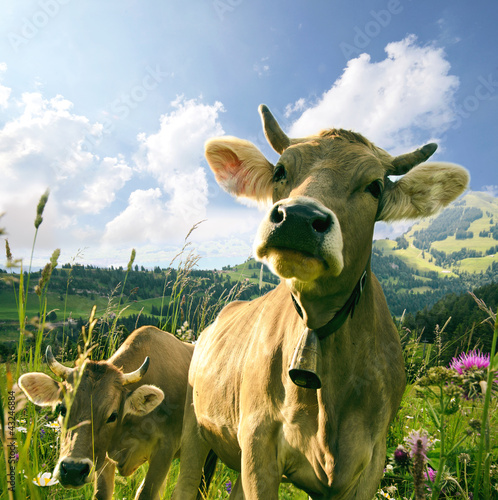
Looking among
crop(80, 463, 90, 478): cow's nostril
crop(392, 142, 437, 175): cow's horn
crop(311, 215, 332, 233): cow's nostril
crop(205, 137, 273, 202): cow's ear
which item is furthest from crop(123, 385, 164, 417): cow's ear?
crop(392, 142, 437, 175): cow's horn

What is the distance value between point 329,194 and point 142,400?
3214 mm

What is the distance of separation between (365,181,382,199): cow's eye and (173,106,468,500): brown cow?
0.4 inches

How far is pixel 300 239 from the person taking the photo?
1910 millimetres

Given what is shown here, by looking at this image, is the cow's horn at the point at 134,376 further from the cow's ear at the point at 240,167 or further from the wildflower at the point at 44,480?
the cow's ear at the point at 240,167

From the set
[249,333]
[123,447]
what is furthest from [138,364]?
[249,333]

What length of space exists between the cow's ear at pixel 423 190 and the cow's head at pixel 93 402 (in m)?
2.99

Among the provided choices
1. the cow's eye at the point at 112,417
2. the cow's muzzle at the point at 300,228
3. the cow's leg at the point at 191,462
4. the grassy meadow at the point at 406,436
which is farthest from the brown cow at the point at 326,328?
the cow's eye at the point at 112,417

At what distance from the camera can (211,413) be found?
10.6 ft

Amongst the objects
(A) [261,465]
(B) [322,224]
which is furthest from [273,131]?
(A) [261,465]

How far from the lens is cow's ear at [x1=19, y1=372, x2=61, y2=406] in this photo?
3704mm

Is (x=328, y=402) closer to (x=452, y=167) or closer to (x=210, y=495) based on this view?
(x=452, y=167)

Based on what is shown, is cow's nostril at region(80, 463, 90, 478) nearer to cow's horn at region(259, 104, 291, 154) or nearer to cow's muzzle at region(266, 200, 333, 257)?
cow's muzzle at region(266, 200, 333, 257)

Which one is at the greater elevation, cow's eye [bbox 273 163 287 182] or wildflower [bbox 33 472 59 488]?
cow's eye [bbox 273 163 287 182]

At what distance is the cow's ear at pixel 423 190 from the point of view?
269 cm
